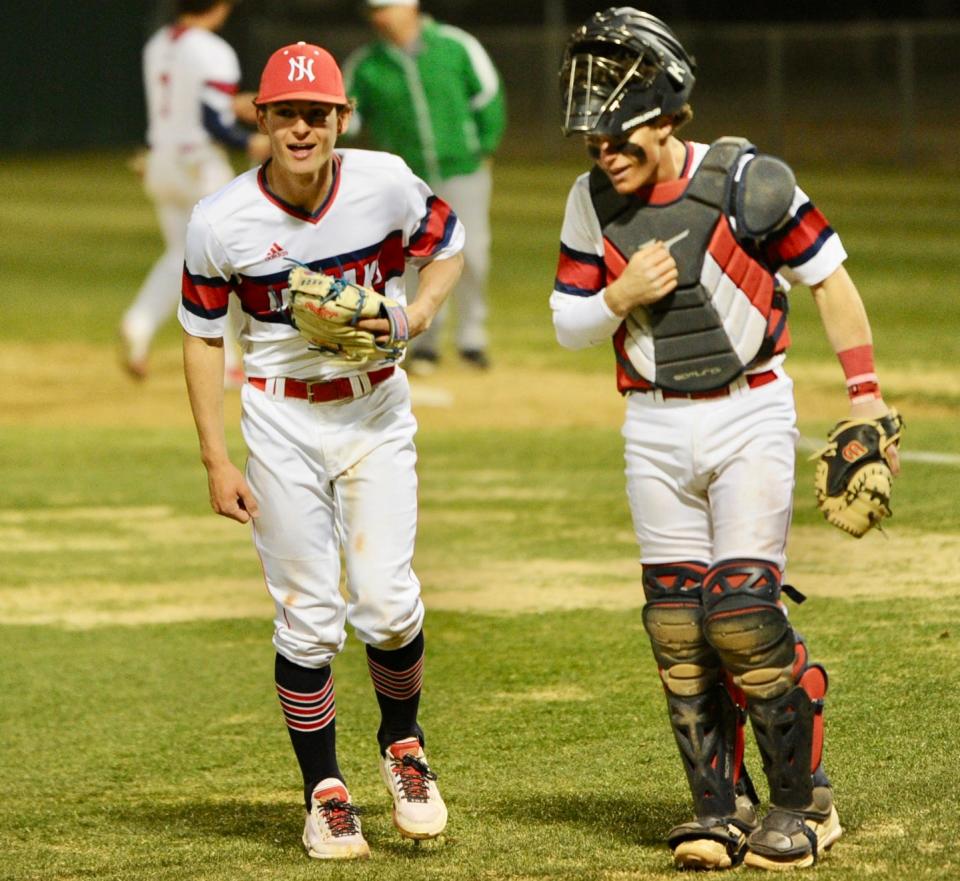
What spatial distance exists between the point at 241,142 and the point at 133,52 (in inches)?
1027

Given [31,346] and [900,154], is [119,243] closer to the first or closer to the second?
[31,346]

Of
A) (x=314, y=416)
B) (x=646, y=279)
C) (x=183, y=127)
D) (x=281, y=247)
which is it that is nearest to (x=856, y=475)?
(x=646, y=279)

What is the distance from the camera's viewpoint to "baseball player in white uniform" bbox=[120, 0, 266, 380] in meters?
12.8

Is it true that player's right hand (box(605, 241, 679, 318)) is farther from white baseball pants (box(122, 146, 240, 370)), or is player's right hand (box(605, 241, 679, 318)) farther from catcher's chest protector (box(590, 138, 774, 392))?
white baseball pants (box(122, 146, 240, 370))

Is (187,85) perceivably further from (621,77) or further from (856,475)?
(856,475)

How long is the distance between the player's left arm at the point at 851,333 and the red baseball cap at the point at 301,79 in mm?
1347

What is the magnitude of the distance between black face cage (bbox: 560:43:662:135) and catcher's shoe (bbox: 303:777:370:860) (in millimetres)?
1845

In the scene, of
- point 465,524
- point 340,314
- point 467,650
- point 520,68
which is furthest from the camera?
point 520,68

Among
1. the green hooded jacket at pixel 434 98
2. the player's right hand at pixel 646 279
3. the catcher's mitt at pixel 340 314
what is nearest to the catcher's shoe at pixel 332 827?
the catcher's mitt at pixel 340 314

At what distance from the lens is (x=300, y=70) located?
196 inches

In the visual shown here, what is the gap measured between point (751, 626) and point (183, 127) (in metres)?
9.24

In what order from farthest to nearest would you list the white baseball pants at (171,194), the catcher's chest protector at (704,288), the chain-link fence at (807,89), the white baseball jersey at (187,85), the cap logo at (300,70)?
the chain-link fence at (807,89) < the white baseball pants at (171,194) < the white baseball jersey at (187,85) < the cap logo at (300,70) < the catcher's chest protector at (704,288)

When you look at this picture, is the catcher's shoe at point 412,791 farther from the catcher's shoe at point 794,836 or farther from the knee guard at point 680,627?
the catcher's shoe at point 794,836

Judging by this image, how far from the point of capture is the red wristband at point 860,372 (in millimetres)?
4672
